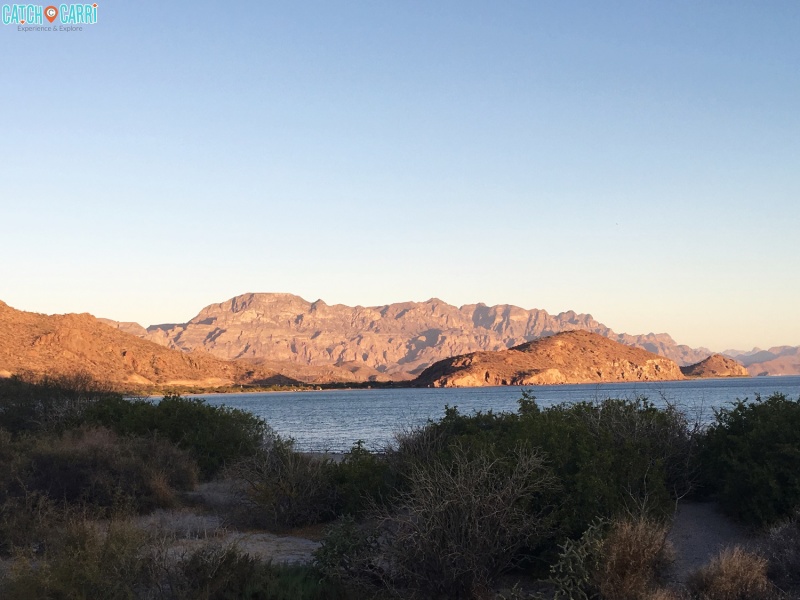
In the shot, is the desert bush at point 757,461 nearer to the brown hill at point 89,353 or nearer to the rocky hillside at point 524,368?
the brown hill at point 89,353

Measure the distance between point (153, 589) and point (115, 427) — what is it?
46.3 feet

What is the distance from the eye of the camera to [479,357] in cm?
18738

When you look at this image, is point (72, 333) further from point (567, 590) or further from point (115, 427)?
point (567, 590)

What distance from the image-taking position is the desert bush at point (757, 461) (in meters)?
12.9

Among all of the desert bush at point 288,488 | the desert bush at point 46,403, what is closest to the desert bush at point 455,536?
the desert bush at point 288,488

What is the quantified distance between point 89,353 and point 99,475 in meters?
115

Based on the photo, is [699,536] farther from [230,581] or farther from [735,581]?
[230,581]

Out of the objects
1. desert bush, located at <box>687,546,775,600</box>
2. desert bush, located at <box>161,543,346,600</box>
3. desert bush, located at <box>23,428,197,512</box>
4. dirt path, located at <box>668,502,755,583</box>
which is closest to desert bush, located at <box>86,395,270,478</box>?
desert bush, located at <box>23,428,197,512</box>

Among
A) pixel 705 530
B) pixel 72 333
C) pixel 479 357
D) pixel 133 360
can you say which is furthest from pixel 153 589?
pixel 479 357

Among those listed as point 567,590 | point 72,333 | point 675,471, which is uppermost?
point 72,333

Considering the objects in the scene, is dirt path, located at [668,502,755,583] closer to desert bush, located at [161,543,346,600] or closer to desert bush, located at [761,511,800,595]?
desert bush, located at [761,511,800,595]

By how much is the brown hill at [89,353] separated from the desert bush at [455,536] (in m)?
74.1

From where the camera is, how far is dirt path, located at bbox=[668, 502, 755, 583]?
12.0 m

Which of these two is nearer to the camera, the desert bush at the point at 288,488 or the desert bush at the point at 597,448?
the desert bush at the point at 597,448
